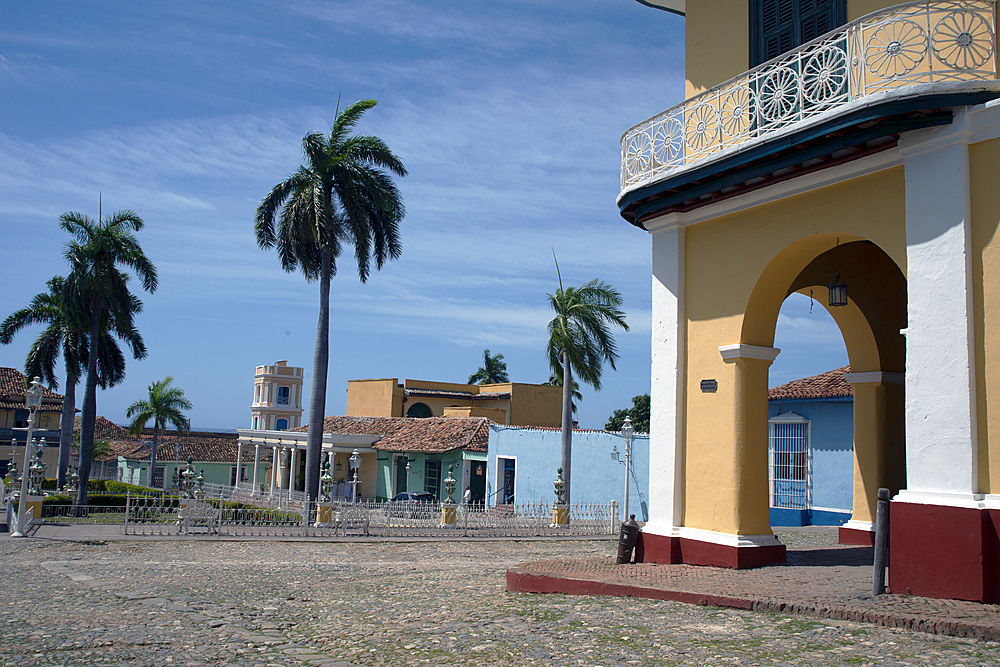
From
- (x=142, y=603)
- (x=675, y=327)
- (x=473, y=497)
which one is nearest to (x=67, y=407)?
(x=473, y=497)

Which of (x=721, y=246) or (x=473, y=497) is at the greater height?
(x=721, y=246)

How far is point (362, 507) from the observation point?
66.0 feet

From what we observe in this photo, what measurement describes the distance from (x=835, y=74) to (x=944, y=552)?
4.92 meters

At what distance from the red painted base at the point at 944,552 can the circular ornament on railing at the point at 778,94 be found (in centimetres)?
427

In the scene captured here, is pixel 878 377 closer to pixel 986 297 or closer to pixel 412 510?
pixel 986 297

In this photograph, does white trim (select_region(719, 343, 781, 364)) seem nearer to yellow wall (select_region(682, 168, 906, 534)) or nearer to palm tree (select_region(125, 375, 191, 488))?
yellow wall (select_region(682, 168, 906, 534))

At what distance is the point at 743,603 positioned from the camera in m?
6.59

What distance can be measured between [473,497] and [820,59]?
29.3 m

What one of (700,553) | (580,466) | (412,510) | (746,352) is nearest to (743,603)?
(700,553)

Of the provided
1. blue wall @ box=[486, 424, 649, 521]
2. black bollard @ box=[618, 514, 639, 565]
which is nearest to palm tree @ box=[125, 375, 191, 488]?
blue wall @ box=[486, 424, 649, 521]

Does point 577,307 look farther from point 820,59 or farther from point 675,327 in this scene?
point 820,59

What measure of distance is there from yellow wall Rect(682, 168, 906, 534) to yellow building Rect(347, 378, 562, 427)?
35601mm

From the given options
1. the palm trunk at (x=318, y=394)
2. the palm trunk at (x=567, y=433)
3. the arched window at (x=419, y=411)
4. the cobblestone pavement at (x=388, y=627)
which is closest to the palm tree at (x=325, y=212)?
the palm trunk at (x=318, y=394)

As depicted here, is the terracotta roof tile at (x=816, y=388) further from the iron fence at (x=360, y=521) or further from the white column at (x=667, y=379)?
the white column at (x=667, y=379)
